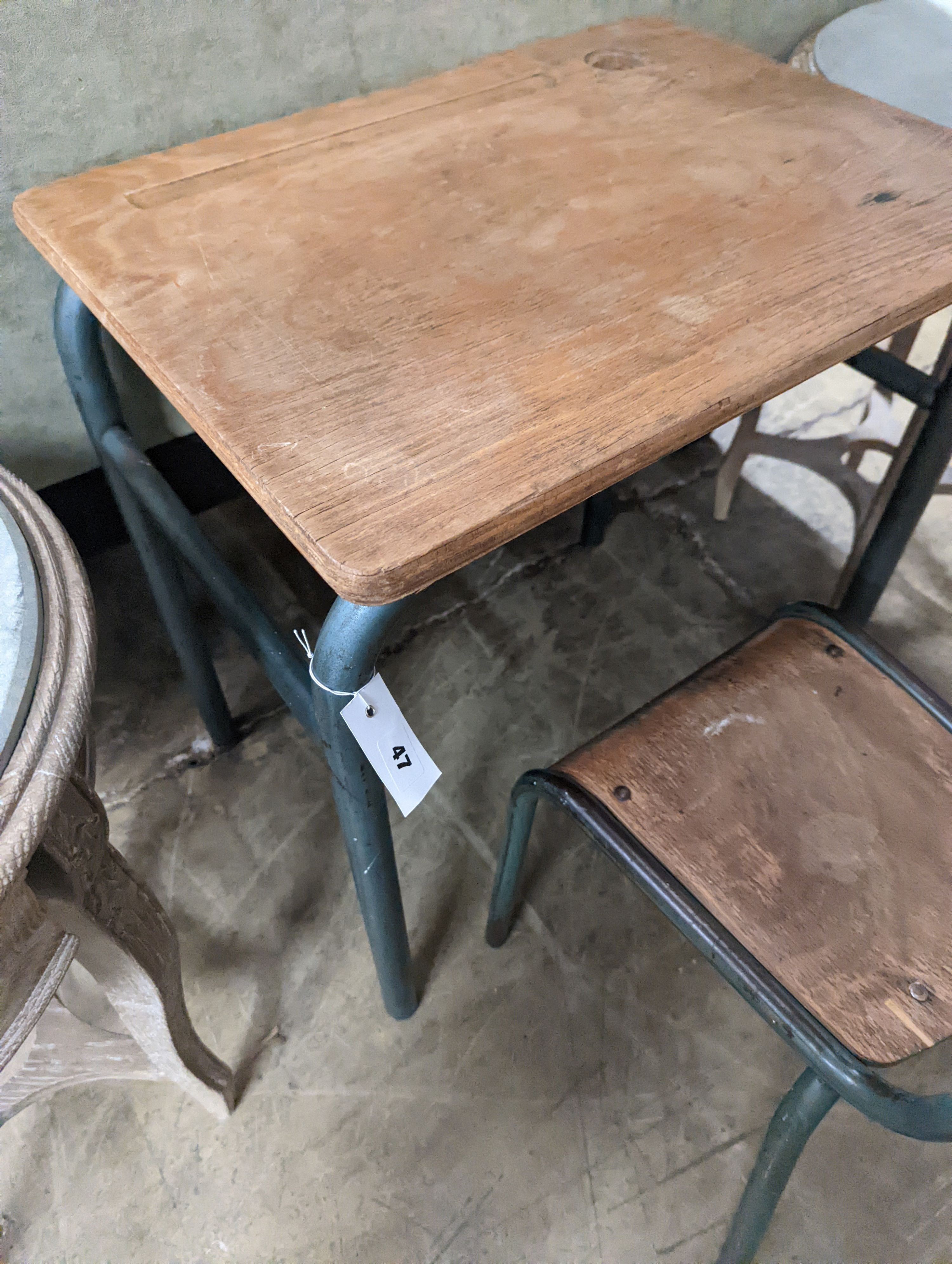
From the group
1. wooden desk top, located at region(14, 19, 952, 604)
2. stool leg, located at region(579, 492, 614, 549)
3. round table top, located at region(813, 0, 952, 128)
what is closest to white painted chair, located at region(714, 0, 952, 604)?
round table top, located at region(813, 0, 952, 128)

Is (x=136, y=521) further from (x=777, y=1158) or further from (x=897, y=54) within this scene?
(x=897, y=54)

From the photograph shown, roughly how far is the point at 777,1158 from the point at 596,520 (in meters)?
1.13

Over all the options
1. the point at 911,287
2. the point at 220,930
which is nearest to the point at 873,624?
the point at 911,287

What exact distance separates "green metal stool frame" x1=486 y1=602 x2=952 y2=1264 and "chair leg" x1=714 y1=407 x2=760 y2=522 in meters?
0.78

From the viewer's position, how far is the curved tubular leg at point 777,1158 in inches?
26.6

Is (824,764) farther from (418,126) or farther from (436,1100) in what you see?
(418,126)

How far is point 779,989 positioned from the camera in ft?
2.25

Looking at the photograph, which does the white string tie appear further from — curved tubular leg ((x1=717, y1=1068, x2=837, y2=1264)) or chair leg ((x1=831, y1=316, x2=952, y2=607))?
chair leg ((x1=831, y1=316, x2=952, y2=607))

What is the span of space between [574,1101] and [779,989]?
52cm

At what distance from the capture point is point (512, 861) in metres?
1.02

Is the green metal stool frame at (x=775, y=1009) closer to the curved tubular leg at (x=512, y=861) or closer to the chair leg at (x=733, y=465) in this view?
the curved tubular leg at (x=512, y=861)

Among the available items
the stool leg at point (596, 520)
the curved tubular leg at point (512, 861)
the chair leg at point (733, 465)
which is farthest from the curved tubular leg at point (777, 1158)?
the chair leg at point (733, 465)

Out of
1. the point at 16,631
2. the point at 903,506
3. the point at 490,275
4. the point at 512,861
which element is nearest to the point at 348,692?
the point at 16,631

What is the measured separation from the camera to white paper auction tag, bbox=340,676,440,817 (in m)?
0.63
